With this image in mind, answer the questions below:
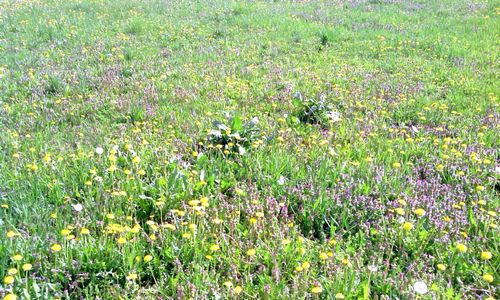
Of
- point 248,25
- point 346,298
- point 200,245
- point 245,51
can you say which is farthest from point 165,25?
point 346,298

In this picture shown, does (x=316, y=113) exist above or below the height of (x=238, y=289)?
above

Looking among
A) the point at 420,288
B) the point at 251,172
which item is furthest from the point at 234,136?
the point at 420,288

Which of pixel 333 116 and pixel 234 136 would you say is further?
pixel 333 116

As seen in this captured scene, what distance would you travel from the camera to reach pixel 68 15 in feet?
45.3

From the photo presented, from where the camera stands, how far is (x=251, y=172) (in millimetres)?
4316

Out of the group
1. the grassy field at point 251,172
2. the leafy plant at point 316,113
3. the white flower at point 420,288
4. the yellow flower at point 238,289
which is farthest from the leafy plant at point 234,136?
the white flower at point 420,288

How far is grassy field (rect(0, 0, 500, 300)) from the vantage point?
2986 millimetres

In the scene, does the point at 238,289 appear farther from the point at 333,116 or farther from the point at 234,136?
the point at 333,116

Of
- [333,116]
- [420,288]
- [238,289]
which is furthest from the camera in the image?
[333,116]

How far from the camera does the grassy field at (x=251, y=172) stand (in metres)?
2.99

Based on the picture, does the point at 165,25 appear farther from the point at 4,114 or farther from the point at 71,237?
the point at 71,237

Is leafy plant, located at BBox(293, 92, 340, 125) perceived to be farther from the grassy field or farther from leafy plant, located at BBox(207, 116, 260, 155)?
leafy plant, located at BBox(207, 116, 260, 155)

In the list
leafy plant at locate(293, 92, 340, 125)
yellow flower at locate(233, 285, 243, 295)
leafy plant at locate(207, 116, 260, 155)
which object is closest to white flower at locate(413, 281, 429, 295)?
yellow flower at locate(233, 285, 243, 295)

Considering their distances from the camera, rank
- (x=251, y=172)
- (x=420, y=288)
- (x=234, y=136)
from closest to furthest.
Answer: (x=420, y=288), (x=251, y=172), (x=234, y=136)
